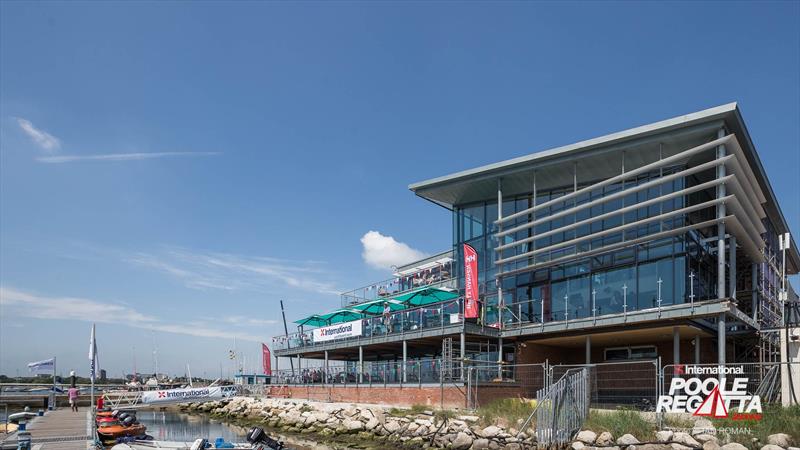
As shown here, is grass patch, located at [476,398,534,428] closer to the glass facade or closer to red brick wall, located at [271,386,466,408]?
red brick wall, located at [271,386,466,408]

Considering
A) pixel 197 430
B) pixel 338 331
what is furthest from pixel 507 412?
pixel 197 430

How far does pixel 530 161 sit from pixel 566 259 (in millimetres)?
4762

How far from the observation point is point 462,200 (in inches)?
1378

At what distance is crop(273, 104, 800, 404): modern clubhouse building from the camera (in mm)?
25578

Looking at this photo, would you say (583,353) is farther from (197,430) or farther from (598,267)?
(197,430)

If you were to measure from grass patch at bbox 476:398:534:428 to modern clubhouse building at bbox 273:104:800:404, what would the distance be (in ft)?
7.68

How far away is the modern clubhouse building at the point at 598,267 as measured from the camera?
2558 cm

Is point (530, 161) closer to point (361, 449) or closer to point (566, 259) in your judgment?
point (566, 259)

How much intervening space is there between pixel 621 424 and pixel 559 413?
1791 millimetres

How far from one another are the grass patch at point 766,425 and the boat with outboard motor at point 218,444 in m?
12.4

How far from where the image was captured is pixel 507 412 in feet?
76.5

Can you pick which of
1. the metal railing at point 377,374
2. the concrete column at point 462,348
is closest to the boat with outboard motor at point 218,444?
the concrete column at point 462,348

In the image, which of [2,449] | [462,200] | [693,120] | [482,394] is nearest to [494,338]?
[482,394]

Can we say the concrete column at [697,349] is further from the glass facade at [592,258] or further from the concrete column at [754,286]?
the concrete column at [754,286]
